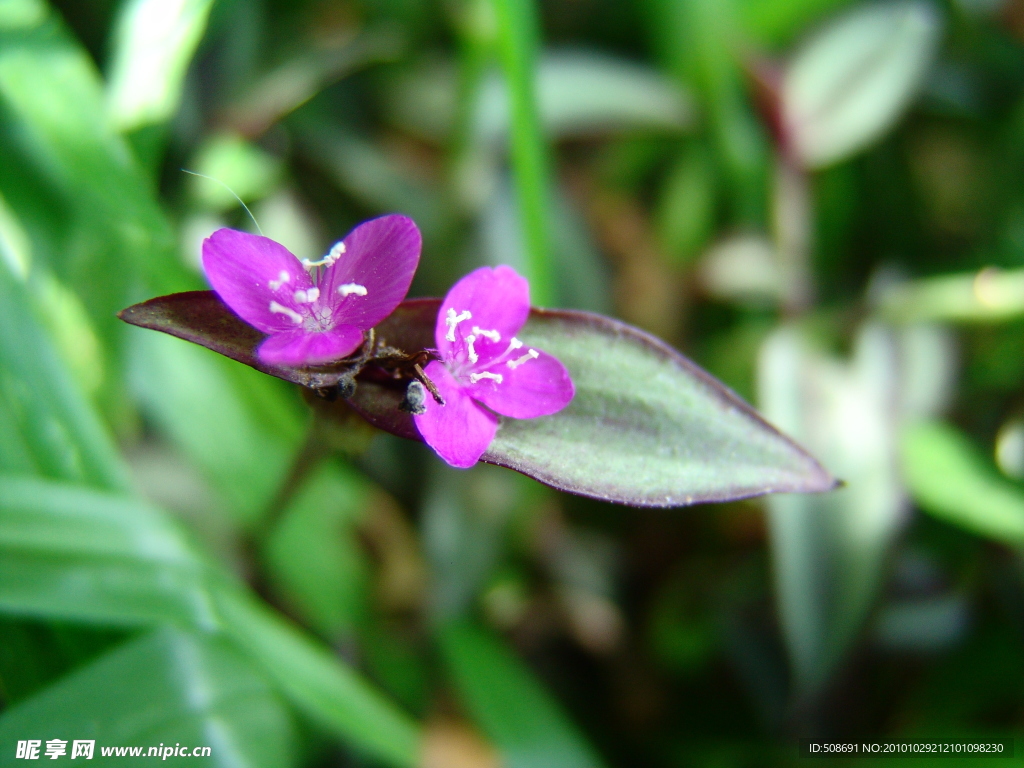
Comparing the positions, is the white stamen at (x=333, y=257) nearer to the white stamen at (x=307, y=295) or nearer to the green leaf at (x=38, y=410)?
the white stamen at (x=307, y=295)

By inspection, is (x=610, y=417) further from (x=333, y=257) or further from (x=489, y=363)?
(x=333, y=257)

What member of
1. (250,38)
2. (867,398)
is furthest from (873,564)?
(250,38)

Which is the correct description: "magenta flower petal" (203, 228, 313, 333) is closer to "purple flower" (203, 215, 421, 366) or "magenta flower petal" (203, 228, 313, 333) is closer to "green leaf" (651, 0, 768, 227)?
"purple flower" (203, 215, 421, 366)

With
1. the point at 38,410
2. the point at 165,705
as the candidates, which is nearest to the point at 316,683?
the point at 165,705

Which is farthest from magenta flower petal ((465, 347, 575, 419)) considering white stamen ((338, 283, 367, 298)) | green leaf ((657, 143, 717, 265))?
green leaf ((657, 143, 717, 265))

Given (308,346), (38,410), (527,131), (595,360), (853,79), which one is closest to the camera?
(308,346)

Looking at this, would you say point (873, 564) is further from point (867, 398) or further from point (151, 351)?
point (151, 351)

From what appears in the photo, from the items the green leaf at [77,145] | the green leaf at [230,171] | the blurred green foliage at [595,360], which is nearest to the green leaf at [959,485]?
the blurred green foliage at [595,360]
